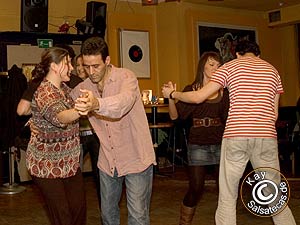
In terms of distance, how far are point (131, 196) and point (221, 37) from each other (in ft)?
21.2

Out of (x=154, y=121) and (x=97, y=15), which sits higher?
(x=97, y=15)

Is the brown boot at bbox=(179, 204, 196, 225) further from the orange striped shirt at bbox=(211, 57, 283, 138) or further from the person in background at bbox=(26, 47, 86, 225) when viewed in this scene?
the person in background at bbox=(26, 47, 86, 225)

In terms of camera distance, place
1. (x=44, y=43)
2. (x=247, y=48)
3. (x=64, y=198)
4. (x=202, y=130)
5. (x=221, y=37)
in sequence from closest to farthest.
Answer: (x=64, y=198) < (x=247, y=48) < (x=202, y=130) < (x=44, y=43) < (x=221, y=37)

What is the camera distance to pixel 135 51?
8.12 m

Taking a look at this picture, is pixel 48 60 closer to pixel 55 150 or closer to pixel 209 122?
pixel 55 150

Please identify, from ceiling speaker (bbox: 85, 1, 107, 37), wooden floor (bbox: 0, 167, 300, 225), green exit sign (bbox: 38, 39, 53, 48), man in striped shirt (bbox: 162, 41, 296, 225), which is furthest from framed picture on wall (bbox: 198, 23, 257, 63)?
man in striped shirt (bbox: 162, 41, 296, 225)

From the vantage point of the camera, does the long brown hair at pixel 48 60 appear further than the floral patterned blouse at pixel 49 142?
Yes

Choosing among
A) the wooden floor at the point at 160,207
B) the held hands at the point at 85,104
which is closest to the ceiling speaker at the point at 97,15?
the wooden floor at the point at 160,207

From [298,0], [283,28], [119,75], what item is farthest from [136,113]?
[283,28]

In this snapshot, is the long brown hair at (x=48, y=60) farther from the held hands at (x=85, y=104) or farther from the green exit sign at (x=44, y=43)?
the green exit sign at (x=44, y=43)

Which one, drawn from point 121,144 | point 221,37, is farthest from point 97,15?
point 121,144

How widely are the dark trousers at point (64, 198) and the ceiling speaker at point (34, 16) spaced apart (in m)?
4.36

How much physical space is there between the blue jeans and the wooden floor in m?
1.63

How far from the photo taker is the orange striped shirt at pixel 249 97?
278 cm
